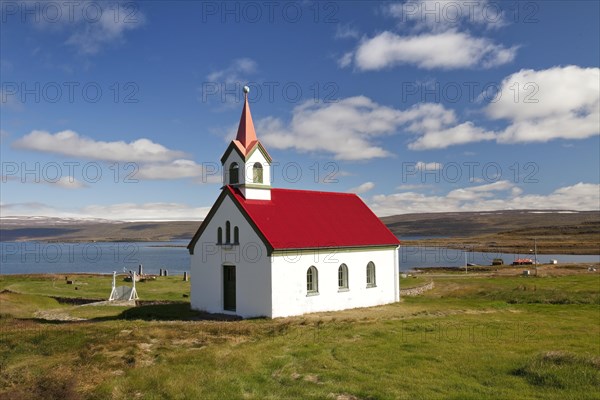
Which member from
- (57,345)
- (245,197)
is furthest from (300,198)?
(57,345)

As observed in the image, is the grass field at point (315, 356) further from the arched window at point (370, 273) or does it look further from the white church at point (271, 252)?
the arched window at point (370, 273)

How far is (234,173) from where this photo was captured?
1191 inches

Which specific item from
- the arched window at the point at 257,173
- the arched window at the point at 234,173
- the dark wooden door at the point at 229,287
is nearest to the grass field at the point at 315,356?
the dark wooden door at the point at 229,287

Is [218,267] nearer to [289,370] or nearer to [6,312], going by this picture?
[289,370]

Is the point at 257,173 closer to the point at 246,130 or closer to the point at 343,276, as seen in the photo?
the point at 246,130

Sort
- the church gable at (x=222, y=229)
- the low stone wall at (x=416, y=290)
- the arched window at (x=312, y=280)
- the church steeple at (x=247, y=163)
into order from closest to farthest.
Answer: the church gable at (x=222, y=229)
the arched window at (x=312, y=280)
the church steeple at (x=247, y=163)
the low stone wall at (x=416, y=290)

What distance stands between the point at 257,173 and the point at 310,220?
466 centimetres

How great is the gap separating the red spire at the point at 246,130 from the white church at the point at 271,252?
6cm

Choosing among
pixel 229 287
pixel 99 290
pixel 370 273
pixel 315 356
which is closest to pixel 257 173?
pixel 229 287

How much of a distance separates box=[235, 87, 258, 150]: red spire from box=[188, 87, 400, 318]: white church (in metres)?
0.06

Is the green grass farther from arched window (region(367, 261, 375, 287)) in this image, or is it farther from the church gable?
arched window (region(367, 261, 375, 287))

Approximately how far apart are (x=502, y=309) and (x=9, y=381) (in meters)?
27.4

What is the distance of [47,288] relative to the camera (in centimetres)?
4709

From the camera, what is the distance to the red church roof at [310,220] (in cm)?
2808
